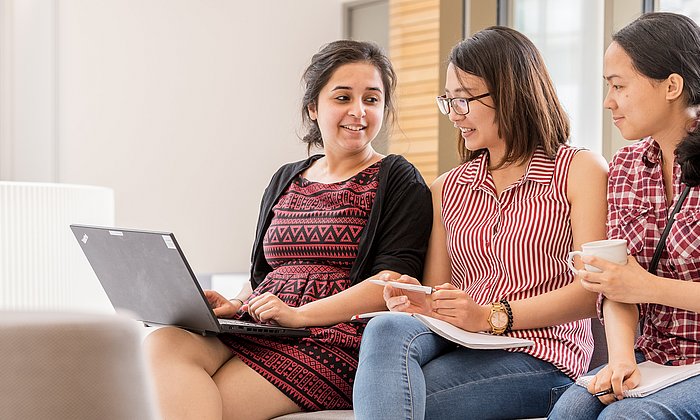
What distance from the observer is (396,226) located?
2.06 m

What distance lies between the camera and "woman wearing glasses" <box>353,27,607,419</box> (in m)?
1.64

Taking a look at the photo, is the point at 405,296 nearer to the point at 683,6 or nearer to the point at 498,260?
the point at 498,260

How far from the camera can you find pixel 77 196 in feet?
8.41

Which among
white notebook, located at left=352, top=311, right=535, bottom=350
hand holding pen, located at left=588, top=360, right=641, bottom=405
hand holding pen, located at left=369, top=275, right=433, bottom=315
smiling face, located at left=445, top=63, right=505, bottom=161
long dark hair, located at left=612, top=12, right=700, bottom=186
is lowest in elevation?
hand holding pen, located at left=588, top=360, right=641, bottom=405

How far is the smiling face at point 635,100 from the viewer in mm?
1704

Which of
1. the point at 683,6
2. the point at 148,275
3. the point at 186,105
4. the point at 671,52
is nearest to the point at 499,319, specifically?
the point at 671,52

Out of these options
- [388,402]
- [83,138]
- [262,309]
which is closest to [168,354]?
[262,309]

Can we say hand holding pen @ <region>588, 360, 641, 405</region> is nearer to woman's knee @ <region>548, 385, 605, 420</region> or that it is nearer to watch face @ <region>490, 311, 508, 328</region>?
woman's knee @ <region>548, 385, 605, 420</region>

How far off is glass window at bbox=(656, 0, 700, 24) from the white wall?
61.9 inches

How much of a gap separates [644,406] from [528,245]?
542 mm

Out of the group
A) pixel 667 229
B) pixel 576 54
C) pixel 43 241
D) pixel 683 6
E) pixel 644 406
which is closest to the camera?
pixel 644 406

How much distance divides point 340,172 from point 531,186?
0.51 metres

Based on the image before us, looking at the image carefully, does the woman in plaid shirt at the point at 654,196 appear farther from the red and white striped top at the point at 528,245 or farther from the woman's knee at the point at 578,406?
the red and white striped top at the point at 528,245

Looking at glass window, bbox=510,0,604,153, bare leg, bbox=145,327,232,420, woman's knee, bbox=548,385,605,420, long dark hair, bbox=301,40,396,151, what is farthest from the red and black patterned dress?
glass window, bbox=510,0,604,153
